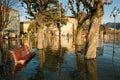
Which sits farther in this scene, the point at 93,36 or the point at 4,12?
the point at 4,12

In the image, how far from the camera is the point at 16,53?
16.7 m

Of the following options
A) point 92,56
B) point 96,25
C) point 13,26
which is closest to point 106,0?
point 96,25

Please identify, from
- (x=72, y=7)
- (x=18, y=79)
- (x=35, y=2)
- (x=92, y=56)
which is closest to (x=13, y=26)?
(x=72, y=7)

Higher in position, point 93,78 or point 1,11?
point 1,11

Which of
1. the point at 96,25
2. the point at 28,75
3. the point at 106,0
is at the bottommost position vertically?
the point at 28,75

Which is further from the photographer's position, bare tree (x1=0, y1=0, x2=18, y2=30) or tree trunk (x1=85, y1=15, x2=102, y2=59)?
bare tree (x1=0, y1=0, x2=18, y2=30)

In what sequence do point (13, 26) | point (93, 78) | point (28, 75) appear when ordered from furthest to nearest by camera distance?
point (13, 26) → point (28, 75) → point (93, 78)

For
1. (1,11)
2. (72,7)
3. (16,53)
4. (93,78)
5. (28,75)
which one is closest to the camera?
(93,78)

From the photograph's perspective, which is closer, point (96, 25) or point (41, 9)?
point (96, 25)

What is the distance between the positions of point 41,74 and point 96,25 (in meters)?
7.29

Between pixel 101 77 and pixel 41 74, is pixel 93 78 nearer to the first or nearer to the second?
pixel 101 77

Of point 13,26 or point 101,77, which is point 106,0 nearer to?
point 101,77

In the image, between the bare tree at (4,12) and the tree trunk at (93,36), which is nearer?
the tree trunk at (93,36)

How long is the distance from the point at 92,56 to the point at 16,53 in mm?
6067
